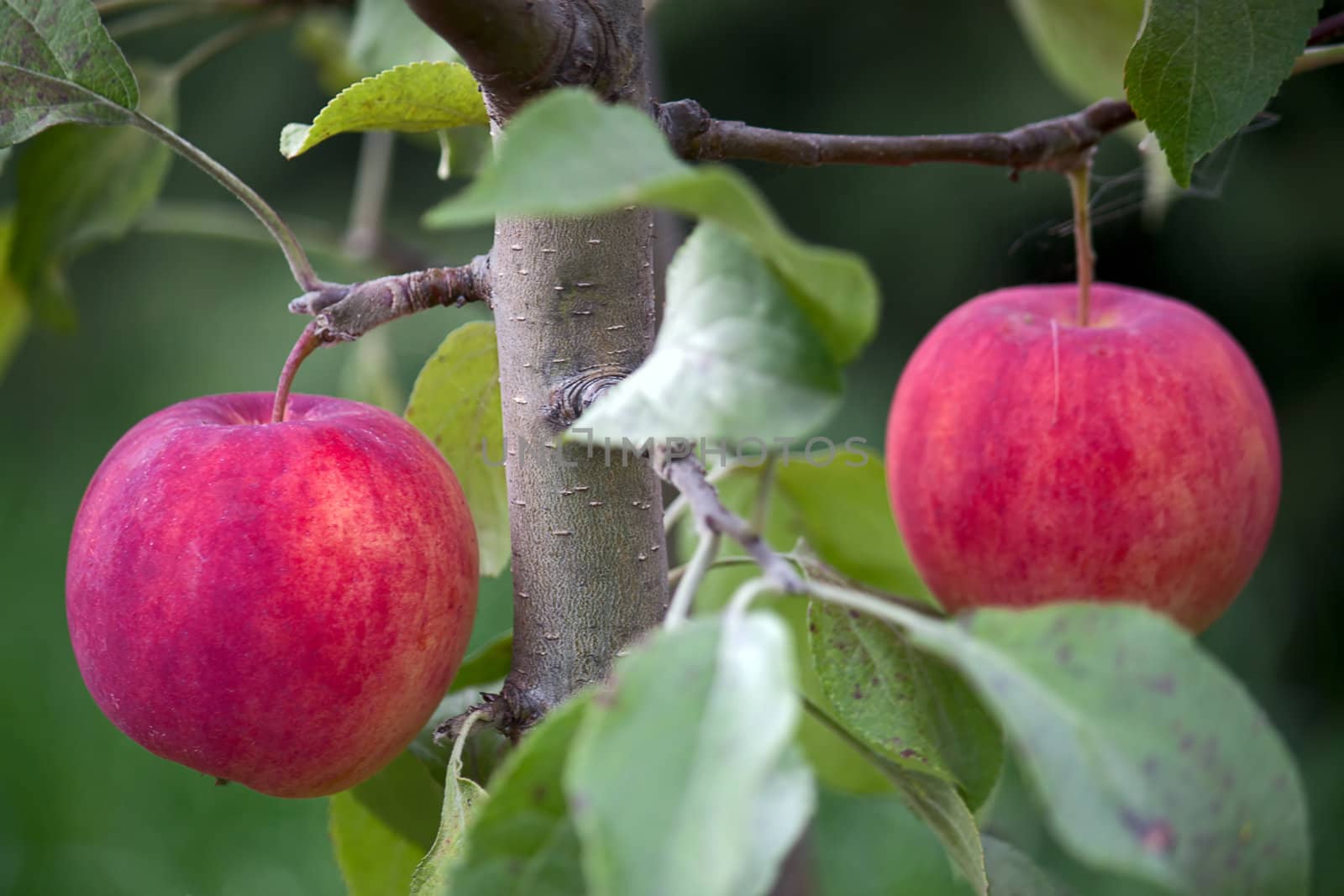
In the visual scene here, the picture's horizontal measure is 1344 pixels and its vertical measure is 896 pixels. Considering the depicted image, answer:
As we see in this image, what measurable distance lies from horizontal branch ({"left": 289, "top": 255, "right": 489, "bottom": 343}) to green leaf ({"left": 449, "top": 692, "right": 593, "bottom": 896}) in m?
0.20

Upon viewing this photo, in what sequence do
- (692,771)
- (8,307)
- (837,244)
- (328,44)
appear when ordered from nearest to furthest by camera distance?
(692,771), (8,307), (328,44), (837,244)

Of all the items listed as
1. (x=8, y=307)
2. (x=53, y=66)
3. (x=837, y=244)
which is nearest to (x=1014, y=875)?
(x=53, y=66)

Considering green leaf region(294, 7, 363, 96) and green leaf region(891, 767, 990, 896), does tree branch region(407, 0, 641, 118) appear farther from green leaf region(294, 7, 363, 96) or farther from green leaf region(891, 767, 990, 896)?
green leaf region(294, 7, 363, 96)

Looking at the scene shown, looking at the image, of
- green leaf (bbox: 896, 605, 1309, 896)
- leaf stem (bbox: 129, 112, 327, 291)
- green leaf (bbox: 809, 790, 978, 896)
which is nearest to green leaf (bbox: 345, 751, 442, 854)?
leaf stem (bbox: 129, 112, 327, 291)

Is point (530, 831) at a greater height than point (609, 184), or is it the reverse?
point (609, 184)

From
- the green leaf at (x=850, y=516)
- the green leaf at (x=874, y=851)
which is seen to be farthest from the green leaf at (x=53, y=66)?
the green leaf at (x=874, y=851)

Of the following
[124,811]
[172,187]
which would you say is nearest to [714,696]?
[124,811]

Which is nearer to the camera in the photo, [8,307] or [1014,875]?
[1014,875]

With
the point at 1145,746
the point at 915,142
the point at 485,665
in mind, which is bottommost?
the point at 485,665

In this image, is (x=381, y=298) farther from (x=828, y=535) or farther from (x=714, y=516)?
(x=828, y=535)

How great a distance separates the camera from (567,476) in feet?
1.33

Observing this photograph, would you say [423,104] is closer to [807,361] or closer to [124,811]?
[807,361]

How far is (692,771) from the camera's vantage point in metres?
0.23

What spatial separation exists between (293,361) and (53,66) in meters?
0.13
